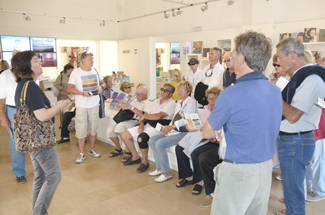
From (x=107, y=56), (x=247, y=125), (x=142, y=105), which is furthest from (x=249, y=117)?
(x=107, y=56)

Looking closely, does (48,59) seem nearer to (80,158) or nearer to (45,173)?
(80,158)

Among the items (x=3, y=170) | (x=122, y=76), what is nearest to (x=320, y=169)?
(x=3, y=170)

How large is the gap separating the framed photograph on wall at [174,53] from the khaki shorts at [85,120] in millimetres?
5263

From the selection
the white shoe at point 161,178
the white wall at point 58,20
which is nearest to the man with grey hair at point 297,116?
the white shoe at point 161,178

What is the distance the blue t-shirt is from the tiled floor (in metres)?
1.69

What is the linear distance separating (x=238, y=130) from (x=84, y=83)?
3420mm

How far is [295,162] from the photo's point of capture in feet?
7.23

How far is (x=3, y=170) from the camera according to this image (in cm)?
421

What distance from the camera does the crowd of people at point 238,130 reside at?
1.52 meters

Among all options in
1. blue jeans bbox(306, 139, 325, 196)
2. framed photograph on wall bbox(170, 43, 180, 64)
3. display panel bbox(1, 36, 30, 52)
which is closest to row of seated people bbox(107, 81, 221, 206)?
blue jeans bbox(306, 139, 325, 196)

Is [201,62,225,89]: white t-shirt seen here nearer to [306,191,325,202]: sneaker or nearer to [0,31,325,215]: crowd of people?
[0,31,325,215]: crowd of people

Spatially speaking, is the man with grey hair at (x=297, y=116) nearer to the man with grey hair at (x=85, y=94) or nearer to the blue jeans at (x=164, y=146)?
the blue jeans at (x=164, y=146)

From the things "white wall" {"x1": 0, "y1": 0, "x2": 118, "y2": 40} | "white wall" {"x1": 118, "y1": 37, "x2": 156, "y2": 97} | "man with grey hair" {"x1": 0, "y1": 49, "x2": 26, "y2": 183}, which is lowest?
"man with grey hair" {"x1": 0, "y1": 49, "x2": 26, "y2": 183}

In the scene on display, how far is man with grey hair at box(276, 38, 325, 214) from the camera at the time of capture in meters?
2.12
